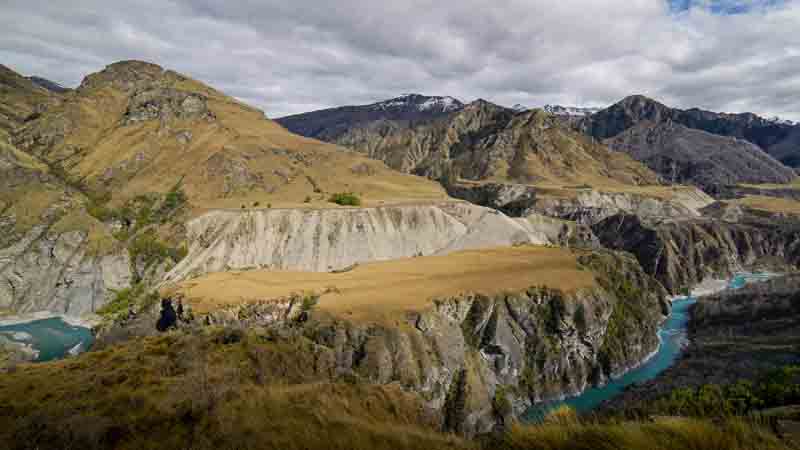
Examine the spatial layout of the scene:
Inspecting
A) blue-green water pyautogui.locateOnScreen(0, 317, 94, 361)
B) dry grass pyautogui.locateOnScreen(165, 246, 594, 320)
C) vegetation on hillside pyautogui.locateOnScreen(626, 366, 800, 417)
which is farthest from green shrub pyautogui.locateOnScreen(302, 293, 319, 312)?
blue-green water pyautogui.locateOnScreen(0, 317, 94, 361)

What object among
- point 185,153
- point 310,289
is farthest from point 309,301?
point 185,153

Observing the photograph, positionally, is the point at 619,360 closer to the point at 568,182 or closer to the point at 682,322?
the point at 682,322

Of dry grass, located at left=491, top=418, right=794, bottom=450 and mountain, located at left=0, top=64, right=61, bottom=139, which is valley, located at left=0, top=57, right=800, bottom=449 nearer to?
dry grass, located at left=491, top=418, right=794, bottom=450

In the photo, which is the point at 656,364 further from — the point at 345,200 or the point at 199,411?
the point at 345,200

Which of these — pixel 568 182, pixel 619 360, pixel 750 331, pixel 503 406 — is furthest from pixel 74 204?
pixel 568 182

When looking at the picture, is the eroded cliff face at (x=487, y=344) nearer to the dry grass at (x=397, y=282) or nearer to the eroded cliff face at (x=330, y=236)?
the dry grass at (x=397, y=282)

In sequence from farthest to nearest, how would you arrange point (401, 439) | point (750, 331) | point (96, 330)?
point (96, 330) → point (750, 331) → point (401, 439)

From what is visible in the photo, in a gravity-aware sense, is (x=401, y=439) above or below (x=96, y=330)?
above
